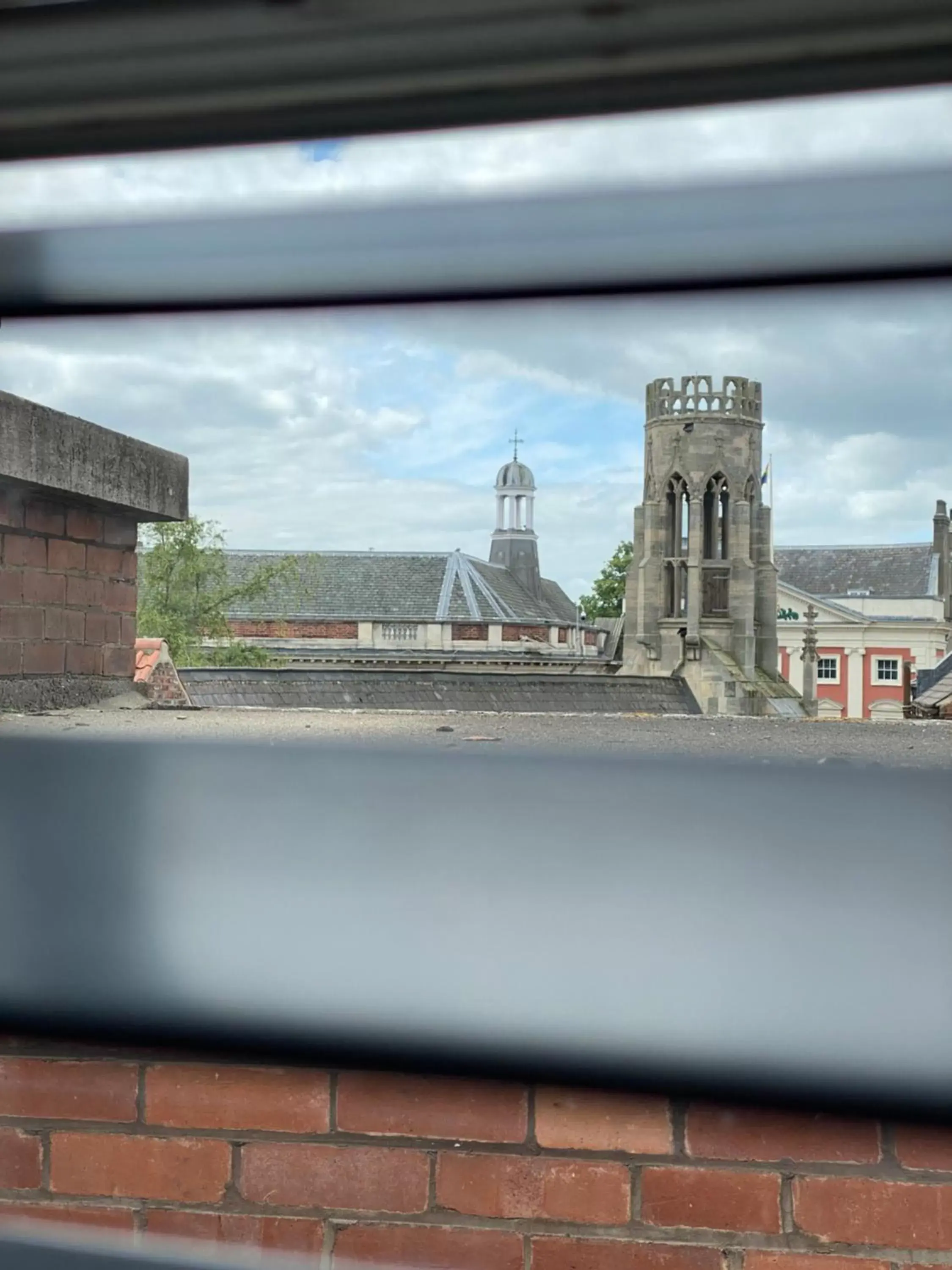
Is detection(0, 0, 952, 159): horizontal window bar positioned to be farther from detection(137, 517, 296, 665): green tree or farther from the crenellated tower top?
detection(137, 517, 296, 665): green tree

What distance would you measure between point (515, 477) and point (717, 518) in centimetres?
40

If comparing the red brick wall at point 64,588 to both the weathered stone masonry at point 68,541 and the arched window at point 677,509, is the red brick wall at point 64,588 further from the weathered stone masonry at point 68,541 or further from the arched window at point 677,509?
the arched window at point 677,509

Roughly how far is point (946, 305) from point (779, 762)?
1.38 feet

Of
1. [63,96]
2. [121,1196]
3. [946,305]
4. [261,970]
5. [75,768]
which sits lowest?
[121,1196]

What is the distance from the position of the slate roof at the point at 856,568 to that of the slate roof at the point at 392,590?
22 centimetres

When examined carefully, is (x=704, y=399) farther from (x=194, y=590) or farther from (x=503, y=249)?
(x=194, y=590)

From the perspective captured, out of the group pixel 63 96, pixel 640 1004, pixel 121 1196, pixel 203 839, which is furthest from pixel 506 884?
pixel 63 96

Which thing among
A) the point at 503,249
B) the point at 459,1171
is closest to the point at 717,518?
the point at 503,249

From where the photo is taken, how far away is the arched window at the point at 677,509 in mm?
1046

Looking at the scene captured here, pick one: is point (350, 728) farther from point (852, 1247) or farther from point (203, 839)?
point (852, 1247)

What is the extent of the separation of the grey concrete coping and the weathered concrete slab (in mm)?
337

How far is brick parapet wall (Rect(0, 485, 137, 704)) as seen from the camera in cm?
119

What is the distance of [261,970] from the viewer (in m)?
0.82

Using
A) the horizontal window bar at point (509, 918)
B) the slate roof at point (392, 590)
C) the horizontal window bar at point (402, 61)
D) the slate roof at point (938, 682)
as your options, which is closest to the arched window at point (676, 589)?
the slate roof at point (392, 590)
